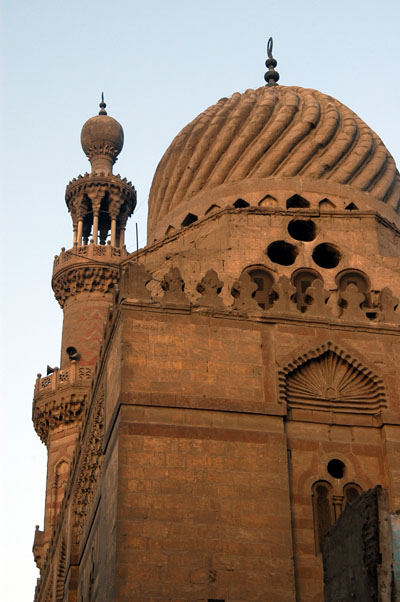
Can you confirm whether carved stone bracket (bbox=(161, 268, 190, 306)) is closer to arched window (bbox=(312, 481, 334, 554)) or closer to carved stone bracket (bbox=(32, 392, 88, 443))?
arched window (bbox=(312, 481, 334, 554))

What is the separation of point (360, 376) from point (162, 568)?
3.18 meters

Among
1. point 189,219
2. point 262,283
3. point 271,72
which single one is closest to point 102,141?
point 271,72

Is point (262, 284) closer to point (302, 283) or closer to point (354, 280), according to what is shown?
point (302, 283)

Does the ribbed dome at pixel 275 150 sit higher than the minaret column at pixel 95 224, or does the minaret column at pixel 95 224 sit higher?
the minaret column at pixel 95 224

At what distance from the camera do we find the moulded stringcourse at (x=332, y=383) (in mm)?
10719

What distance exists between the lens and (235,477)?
32.4 feet

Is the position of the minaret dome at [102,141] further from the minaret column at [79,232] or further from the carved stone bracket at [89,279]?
the carved stone bracket at [89,279]

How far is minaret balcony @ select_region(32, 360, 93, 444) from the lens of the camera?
19.5 metres

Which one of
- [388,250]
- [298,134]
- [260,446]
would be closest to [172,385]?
[260,446]

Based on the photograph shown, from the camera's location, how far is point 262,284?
12250 mm

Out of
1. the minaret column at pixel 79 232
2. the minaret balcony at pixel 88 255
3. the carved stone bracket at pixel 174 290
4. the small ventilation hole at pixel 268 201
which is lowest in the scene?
the carved stone bracket at pixel 174 290

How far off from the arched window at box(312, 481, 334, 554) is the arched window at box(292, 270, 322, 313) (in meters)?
2.59

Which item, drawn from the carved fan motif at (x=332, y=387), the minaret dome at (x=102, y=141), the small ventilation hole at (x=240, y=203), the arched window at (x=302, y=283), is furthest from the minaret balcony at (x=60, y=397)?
the carved fan motif at (x=332, y=387)

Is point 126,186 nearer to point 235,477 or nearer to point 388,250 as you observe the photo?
point 388,250
